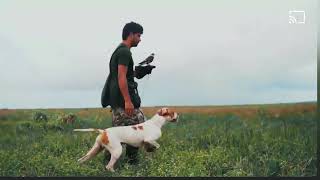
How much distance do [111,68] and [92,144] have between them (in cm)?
105

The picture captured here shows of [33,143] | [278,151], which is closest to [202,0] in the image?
[278,151]

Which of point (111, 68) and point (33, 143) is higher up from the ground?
point (111, 68)

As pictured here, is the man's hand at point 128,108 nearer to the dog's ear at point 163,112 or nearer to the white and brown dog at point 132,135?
the white and brown dog at point 132,135

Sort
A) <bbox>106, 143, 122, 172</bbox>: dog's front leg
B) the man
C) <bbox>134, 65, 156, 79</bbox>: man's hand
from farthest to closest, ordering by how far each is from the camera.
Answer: <bbox>134, 65, 156, 79</bbox>: man's hand < the man < <bbox>106, 143, 122, 172</bbox>: dog's front leg

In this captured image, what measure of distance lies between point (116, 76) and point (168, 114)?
86cm

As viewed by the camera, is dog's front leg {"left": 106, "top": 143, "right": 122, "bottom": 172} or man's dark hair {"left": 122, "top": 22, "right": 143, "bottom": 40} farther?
man's dark hair {"left": 122, "top": 22, "right": 143, "bottom": 40}

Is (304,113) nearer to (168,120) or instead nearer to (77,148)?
(168,120)

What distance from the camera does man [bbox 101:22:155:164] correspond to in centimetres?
1179

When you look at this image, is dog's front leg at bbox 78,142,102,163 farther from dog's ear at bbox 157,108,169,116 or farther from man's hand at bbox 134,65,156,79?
man's hand at bbox 134,65,156,79

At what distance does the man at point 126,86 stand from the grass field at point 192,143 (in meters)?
0.15

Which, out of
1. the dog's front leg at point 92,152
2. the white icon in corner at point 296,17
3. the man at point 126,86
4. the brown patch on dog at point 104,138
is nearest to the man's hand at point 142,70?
the man at point 126,86

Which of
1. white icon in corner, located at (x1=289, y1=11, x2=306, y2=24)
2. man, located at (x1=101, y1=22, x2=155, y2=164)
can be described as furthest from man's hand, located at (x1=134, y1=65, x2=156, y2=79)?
white icon in corner, located at (x1=289, y1=11, x2=306, y2=24)

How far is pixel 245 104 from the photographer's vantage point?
39.5 ft

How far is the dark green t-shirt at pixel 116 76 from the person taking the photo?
11.8 metres
